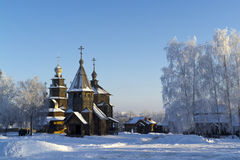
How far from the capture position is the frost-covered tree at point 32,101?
37156mm

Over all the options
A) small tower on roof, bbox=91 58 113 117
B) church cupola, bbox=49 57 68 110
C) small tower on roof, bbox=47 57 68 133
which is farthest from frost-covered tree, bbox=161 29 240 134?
church cupola, bbox=49 57 68 110

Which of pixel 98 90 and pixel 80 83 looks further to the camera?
pixel 98 90

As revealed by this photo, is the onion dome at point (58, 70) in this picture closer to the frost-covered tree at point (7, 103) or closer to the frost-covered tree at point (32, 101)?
the frost-covered tree at point (7, 103)

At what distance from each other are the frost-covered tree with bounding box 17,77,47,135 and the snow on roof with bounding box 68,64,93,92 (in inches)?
223

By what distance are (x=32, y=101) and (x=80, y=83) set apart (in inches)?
318

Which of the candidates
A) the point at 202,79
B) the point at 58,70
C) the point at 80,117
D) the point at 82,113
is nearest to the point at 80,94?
the point at 82,113

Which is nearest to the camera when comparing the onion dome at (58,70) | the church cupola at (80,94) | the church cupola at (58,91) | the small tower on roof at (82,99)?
the small tower on roof at (82,99)

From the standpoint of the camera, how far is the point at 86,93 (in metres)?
36.3

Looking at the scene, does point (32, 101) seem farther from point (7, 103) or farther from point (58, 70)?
point (58, 70)

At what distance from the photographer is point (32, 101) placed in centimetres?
3731

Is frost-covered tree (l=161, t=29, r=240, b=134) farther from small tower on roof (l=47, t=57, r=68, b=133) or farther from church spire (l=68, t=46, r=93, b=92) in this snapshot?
small tower on roof (l=47, t=57, r=68, b=133)

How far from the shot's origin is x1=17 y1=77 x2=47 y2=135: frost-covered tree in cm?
3716

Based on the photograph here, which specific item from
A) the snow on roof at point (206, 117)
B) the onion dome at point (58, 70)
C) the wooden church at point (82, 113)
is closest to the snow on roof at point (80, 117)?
the wooden church at point (82, 113)

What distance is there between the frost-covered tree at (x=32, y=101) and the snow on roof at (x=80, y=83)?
5663mm
